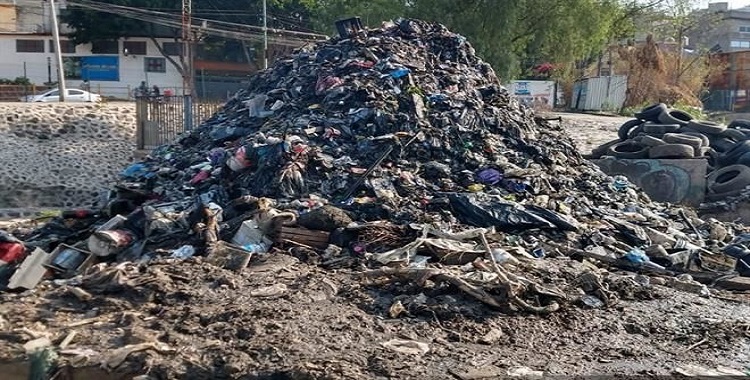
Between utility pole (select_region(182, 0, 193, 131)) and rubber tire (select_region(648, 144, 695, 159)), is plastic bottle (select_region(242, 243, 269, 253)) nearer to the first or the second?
rubber tire (select_region(648, 144, 695, 159))

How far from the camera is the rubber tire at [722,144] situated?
42.7 feet

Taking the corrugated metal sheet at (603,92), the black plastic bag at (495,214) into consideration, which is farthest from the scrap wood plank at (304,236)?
the corrugated metal sheet at (603,92)

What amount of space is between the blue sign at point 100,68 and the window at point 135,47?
691 mm

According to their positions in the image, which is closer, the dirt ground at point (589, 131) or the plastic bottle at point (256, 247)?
the plastic bottle at point (256, 247)

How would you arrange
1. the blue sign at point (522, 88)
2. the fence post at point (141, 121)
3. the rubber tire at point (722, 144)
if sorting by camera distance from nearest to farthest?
the rubber tire at point (722, 144)
the fence post at point (141, 121)
the blue sign at point (522, 88)

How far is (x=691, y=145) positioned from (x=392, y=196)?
22.1 feet

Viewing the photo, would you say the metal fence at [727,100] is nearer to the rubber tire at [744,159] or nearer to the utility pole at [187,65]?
the rubber tire at [744,159]

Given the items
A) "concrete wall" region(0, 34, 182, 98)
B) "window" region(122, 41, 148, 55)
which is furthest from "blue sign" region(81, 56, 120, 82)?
"window" region(122, 41, 148, 55)

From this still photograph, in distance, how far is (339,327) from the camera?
5258 millimetres

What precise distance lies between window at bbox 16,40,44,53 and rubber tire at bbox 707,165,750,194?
33639 mm

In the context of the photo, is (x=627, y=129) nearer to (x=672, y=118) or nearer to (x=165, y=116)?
(x=672, y=118)

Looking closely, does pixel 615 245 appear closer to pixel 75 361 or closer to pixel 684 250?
pixel 684 250

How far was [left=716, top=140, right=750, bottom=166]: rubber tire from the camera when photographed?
41.1ft

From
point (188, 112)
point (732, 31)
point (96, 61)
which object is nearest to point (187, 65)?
point (96, 61)
